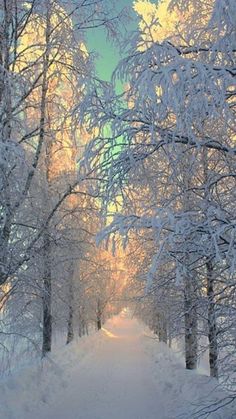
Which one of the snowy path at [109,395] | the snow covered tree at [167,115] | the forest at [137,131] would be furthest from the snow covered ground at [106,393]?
the snow covered tree at [167,115]

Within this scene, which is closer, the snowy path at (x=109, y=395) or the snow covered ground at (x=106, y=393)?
the snow covered ground at (x=106, y=393)

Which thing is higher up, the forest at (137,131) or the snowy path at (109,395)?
the forest at (137,131)

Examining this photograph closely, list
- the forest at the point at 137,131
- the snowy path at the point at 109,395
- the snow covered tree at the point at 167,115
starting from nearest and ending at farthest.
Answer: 1. the snow covered tree at the point at 167,115
2. the forest at the point at 137,131
3. the snowy path at the point at 109,395

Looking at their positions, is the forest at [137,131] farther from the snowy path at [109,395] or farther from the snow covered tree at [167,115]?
the snowy path at [109,395]

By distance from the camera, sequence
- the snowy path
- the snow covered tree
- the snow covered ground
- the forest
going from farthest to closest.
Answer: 1. the snowy path
2. the snow covered ground
3. the forest
4. the snow covered tree

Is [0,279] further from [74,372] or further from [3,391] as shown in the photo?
[74,372]

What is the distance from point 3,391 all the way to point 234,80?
7.37 m

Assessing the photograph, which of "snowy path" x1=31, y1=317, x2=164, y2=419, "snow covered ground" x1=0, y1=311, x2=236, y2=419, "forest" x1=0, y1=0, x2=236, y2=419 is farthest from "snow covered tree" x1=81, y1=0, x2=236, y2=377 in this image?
"snowy path" x1=31, y1=317, x2=164, y2=419

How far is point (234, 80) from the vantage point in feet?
12.3

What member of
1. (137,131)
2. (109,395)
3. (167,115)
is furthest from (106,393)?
(167,115)

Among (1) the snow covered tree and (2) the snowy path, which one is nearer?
(1) the snow covered tree

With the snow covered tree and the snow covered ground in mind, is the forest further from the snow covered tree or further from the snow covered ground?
the snow covered ground

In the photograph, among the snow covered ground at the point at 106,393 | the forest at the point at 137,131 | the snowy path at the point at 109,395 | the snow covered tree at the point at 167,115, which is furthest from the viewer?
the snowy path at the point at 109,395

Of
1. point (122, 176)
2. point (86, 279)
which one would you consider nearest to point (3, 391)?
point (122, 176)
